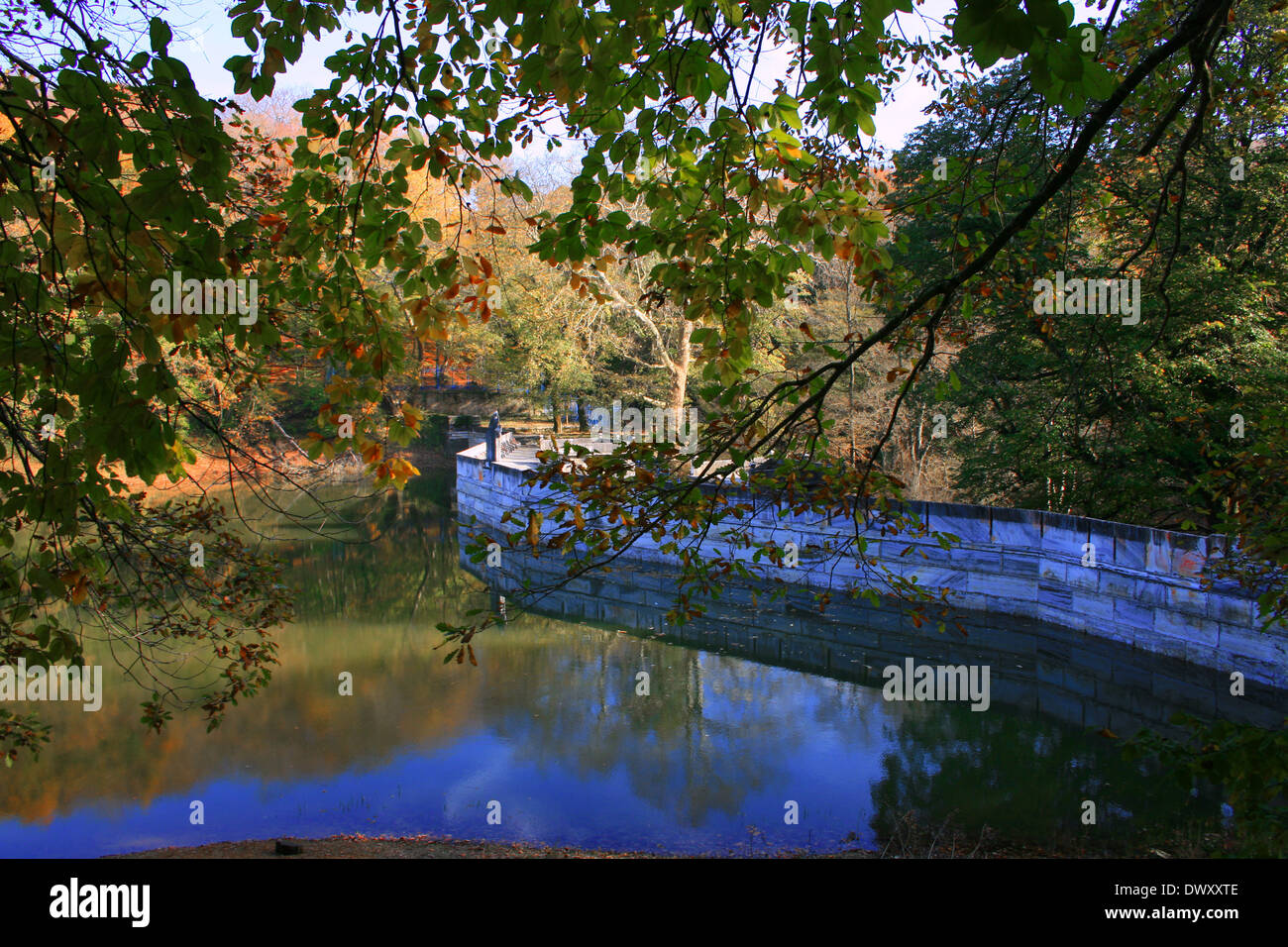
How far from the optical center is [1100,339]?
3.84 meters

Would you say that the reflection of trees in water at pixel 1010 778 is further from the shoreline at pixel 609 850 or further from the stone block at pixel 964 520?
the stone block at pixel 964 520

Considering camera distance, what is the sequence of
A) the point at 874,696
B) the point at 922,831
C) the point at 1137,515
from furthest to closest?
the point at 1137,515 → the point at 874,696 → the point at 922,831

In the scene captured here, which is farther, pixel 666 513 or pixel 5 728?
pixel 5 728

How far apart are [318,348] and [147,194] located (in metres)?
1.65

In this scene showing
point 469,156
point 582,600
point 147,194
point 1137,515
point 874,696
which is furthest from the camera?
point 582,600

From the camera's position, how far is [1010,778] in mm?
9352

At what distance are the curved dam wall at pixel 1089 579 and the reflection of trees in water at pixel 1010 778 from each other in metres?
2.17

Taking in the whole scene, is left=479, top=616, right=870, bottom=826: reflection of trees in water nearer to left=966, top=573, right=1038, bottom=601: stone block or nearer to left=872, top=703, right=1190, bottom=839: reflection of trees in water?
left=872, top=703, right=1190, bottom=839: reflection of trees in water

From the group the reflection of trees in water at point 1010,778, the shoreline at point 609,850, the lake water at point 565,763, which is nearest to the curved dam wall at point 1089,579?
the lake water at point 565,763

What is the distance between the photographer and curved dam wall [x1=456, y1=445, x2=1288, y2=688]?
11.6m

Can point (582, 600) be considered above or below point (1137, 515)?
below

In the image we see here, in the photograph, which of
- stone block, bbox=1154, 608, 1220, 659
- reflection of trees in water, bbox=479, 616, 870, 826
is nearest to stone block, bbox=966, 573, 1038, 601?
stone block, bbox=1154, 608, 1220, 659
